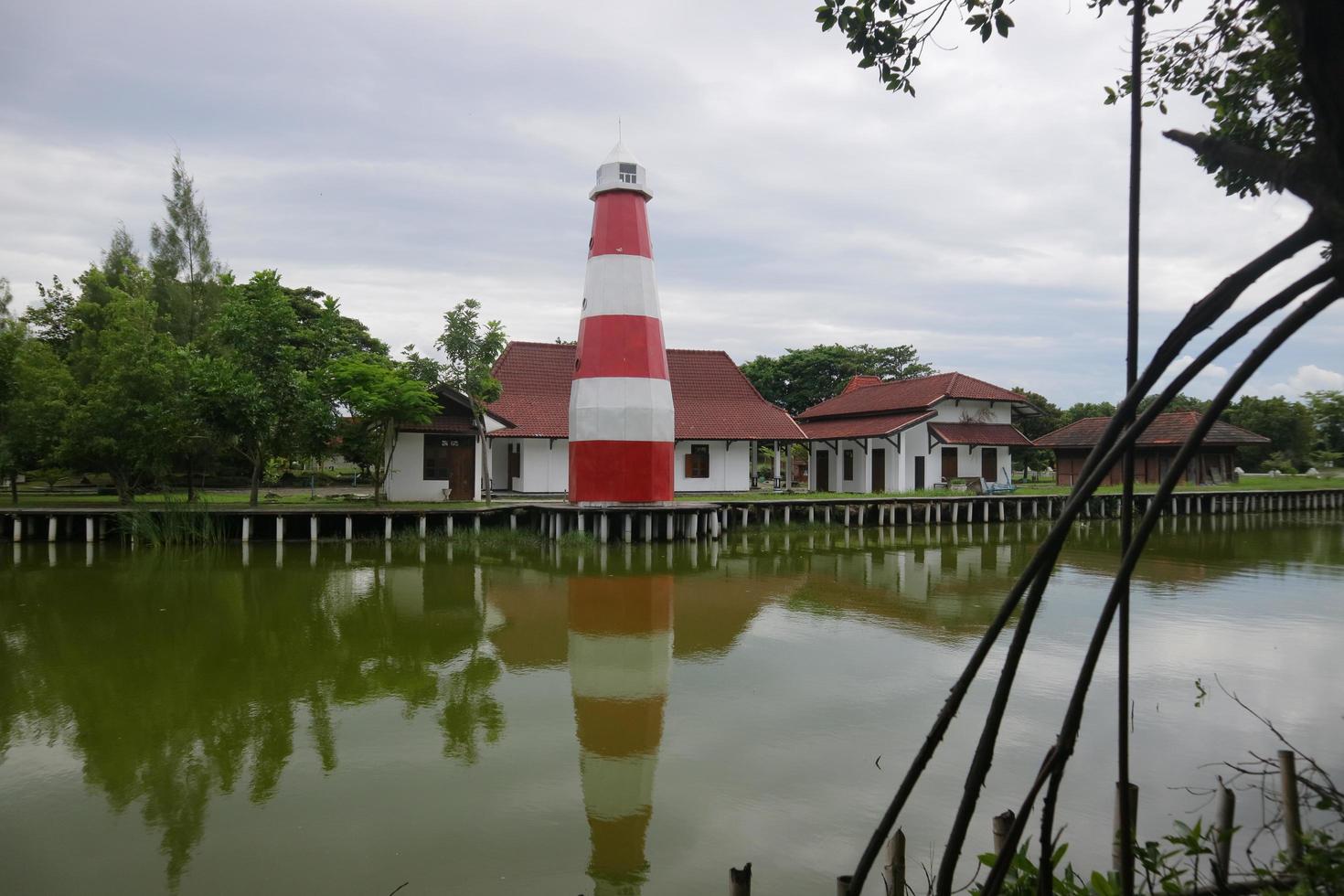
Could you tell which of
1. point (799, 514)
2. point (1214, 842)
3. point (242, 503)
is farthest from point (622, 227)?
point (1214, 842)

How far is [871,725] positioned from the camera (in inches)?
238

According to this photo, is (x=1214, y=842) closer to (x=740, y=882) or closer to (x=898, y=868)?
(x=898, y=868)

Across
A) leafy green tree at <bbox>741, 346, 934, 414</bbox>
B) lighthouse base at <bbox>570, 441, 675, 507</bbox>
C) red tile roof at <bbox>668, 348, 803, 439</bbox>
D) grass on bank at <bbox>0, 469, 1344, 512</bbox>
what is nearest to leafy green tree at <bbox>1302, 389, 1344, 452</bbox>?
grass on bank at <bbox>0, 469, 1344, 512</bbox>

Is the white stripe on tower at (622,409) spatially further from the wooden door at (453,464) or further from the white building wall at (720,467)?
the white building wall at (720,467)

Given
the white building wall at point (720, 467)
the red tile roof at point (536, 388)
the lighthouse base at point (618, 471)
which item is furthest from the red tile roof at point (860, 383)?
the lighthouse base at point (618, 471)

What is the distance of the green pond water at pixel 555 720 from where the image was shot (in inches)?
166

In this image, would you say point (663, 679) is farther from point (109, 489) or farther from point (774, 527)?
point (109, 489)

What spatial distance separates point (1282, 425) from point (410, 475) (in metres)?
37.1

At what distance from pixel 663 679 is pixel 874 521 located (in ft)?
53.3

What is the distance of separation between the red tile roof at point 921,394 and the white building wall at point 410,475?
14277 mm

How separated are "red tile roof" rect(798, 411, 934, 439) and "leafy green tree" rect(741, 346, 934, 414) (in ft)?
27.0

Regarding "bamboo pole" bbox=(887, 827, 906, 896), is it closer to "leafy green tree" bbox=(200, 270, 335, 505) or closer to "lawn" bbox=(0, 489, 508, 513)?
"lawn" bbox=(0, 489, 508, 513)

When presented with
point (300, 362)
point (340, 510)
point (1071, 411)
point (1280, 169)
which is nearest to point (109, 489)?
point (300, 362)

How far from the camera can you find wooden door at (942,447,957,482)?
27.1 meters
